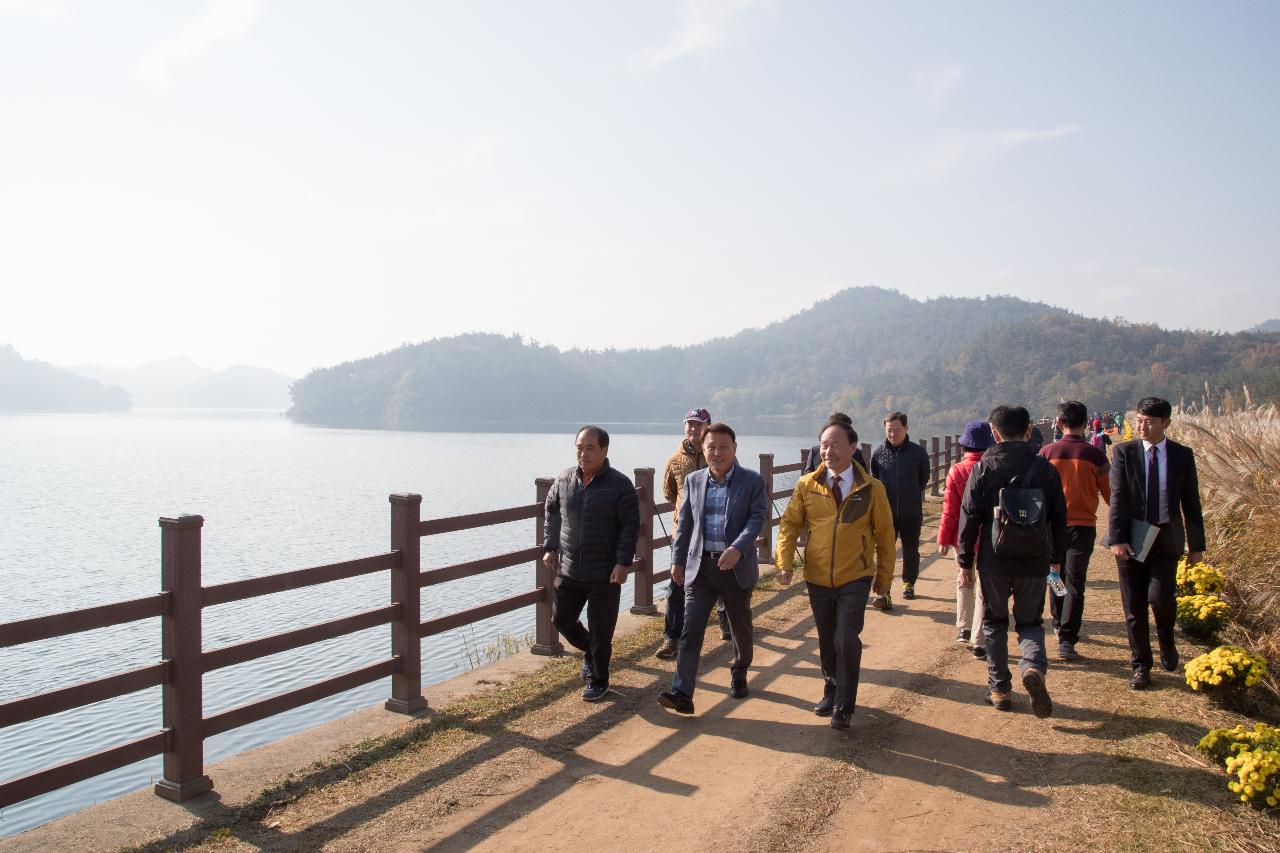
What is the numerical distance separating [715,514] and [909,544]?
14.1ft

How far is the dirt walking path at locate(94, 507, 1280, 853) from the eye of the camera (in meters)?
3.94

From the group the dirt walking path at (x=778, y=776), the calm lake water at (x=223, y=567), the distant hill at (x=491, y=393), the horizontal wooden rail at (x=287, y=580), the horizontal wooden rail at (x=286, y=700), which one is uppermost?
the distant hill at (x=491, y=393)

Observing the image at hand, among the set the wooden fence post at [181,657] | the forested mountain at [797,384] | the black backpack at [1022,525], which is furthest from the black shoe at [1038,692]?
the forested mountain at [797,384]

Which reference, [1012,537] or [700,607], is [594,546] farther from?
[1012,537]

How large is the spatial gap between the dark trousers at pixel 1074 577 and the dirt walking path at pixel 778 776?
0.39m

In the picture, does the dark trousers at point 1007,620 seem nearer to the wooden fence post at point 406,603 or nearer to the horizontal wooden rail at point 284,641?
the wooden fence post at point 406,603

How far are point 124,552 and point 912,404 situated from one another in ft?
419

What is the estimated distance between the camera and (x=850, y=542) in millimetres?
5191

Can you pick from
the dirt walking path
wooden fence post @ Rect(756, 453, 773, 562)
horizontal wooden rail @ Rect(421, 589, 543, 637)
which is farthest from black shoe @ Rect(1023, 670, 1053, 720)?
wooden fence post @ Rect(756, 453, 773, 562)

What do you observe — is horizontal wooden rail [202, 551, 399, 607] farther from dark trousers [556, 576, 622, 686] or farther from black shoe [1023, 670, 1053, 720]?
black shoe [1023, 670, 1053, 720]

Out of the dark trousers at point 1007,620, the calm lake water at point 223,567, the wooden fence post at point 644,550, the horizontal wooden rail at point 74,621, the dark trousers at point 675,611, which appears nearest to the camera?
the horizontal wooden rail at point 74,621

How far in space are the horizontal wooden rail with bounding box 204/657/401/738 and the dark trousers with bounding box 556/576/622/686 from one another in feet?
3.68

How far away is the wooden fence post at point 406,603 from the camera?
18.2ft

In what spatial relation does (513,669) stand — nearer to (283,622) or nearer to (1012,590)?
(1012,590)
